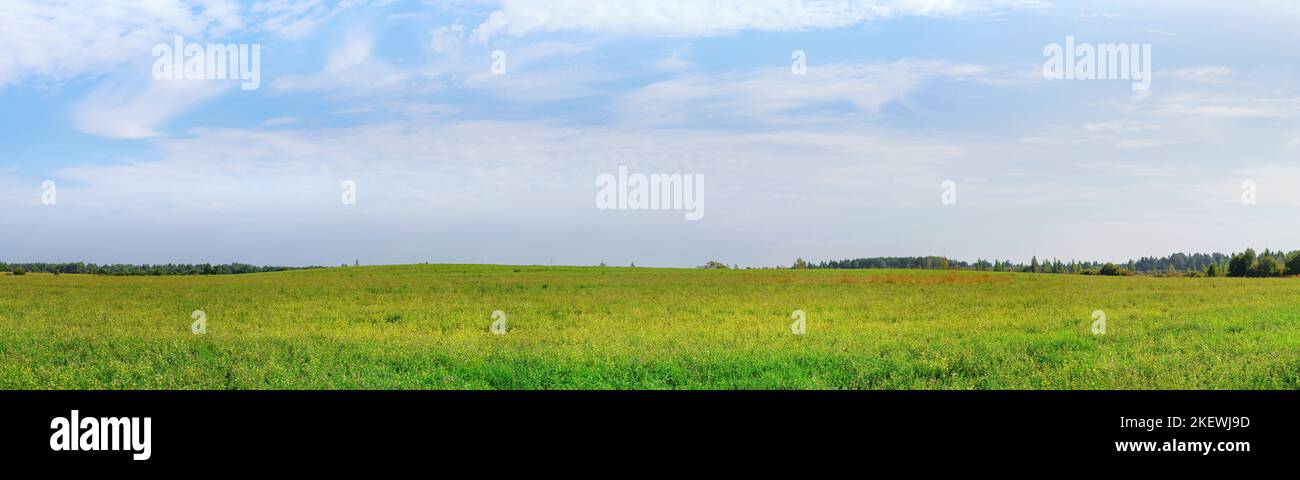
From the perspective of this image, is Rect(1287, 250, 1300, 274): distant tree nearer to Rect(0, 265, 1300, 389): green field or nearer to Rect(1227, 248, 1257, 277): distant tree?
Rect(1227, 248, 1257, 277): distant tree

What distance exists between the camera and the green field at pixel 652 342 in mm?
12227

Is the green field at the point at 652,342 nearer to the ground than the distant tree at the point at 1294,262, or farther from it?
nearer to the ground

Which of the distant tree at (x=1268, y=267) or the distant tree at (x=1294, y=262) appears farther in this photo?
the distant tree at (x=1268, y=267)

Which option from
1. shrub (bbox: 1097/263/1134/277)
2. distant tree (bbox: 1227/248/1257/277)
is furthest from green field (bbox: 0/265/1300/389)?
distant tree (bbox: 1227/248/1257/277)

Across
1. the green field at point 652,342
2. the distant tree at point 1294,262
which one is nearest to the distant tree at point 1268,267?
the distant tree at point 1294,262

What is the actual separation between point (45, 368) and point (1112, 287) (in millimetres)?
39359

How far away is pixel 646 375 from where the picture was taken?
1223 centimetres

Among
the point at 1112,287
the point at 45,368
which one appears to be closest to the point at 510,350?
the point at 45,368

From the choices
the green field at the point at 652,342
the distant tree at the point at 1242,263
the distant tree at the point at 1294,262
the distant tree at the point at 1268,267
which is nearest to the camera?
the green field at the point at 652,342

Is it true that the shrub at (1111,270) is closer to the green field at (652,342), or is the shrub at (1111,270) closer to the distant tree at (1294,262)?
the distant tree at (1294,262)

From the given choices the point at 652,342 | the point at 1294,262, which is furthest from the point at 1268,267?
the point at 652,342

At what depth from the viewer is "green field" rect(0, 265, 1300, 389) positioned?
12227 mm
